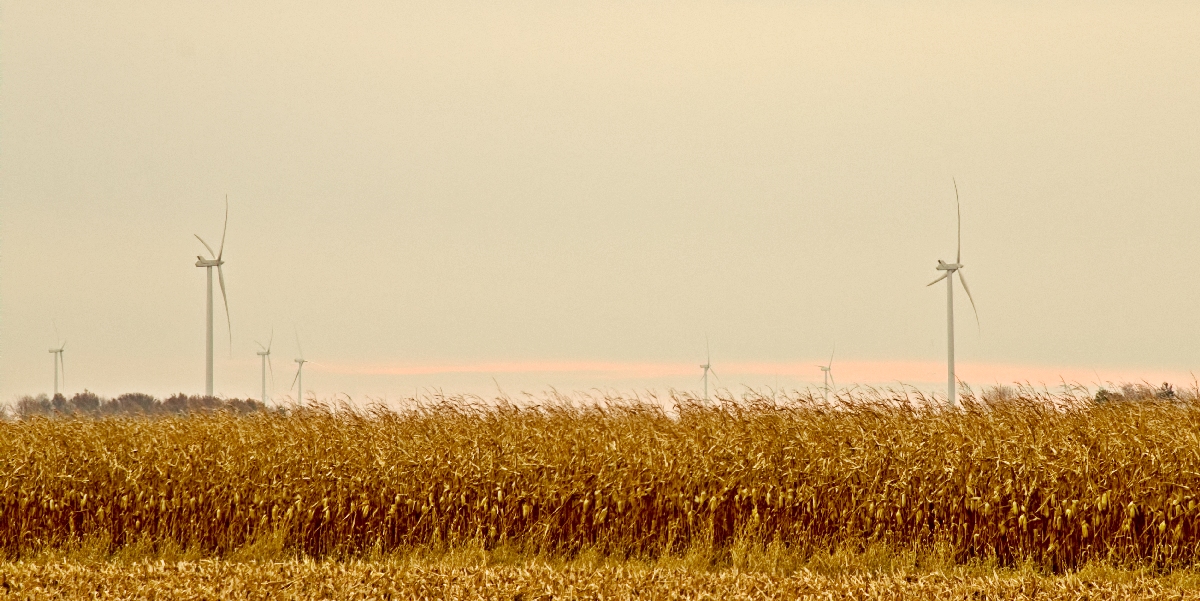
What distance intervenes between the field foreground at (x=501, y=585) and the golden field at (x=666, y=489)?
1.72 m

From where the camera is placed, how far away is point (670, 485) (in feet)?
48.1

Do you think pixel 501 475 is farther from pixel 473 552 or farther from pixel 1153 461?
pixel 1153 461

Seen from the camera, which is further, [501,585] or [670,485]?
[670,485]

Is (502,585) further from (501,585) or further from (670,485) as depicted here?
(670,485)

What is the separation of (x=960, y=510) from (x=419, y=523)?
724cm

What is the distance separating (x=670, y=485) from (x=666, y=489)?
0.08 m

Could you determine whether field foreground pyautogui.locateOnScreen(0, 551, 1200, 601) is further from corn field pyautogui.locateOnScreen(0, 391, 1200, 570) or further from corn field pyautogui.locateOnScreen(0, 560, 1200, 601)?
corn field pyautogui.locateOnScreen(0, 391, 1200, 570)

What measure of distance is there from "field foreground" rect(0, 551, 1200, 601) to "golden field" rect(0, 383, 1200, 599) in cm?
172

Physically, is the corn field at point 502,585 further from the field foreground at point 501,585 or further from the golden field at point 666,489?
the golden field at point 666,489

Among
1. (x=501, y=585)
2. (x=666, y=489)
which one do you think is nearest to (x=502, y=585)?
(x=501, y=585)

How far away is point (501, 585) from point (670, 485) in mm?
4110

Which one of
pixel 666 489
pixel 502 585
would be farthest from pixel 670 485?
pixel 502 585

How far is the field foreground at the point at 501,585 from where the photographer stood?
35.7 feet

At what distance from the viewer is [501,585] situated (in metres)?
11.1
